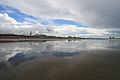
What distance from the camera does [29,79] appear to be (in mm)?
9086

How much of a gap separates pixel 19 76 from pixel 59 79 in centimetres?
268

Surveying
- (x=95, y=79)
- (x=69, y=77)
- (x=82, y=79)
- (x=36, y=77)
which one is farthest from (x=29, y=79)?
(x=95, y=79)

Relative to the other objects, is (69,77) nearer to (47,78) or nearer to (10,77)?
(47,78)

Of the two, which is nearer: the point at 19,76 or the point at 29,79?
the point at 29,79

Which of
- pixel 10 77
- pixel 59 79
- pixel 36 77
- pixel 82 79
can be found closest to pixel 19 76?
pixel 10 77

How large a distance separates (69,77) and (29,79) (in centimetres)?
257

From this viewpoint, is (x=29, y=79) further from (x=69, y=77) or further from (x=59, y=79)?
(x=69, y=77)

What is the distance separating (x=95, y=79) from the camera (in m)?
9.20

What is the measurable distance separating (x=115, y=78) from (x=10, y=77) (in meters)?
6.70

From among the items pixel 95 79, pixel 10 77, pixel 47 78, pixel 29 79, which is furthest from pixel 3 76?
pixel 95 79

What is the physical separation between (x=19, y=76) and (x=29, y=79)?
3.24 ft

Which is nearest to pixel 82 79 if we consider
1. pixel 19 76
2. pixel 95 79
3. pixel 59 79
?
pixel 95 79

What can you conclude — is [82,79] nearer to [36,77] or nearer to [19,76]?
[36,77]

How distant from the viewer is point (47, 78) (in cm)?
937
